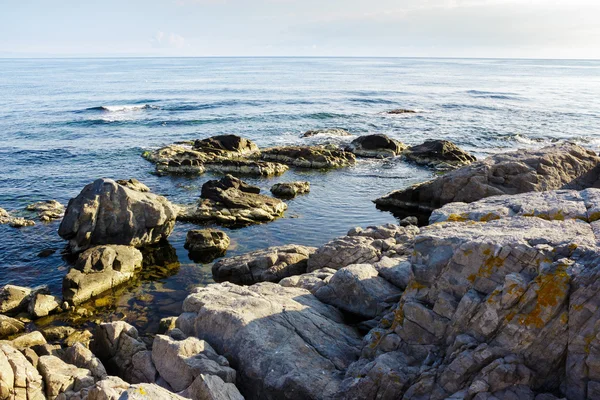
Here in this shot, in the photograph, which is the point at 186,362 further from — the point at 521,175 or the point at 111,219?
the point at 521,175

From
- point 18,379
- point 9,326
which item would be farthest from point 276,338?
point 9,326

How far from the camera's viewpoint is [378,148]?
171 feet

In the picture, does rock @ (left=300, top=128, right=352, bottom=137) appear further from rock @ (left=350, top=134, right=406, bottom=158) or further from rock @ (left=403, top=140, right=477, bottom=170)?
rock @ (left=403, top=140, right=477, bottom=170)

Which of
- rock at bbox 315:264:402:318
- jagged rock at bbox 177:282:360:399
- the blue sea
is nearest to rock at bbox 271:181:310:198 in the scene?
the blue sea

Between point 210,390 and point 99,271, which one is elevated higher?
point 210,390

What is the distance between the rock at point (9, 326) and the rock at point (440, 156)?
37393mm

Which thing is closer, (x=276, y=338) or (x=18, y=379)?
(x=18, y=379)

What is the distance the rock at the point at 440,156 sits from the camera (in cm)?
4616

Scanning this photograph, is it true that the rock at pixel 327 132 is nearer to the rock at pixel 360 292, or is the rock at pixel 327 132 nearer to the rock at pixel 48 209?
the rock at pixel 48 209

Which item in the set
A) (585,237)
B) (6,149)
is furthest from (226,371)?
(6,149)

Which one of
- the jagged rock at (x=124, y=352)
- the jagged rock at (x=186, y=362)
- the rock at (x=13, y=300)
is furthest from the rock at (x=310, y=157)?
the jagged rock at (x=186, y=362)

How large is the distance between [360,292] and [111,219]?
58.0 feet

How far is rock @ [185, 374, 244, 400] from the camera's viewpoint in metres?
11.1

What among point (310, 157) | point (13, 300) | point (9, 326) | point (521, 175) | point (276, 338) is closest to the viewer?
point (276, 338)
